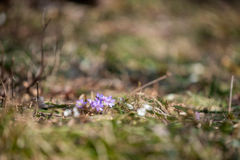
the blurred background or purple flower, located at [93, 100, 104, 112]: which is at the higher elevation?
the blurred background

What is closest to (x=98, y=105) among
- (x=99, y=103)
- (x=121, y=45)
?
(x=99, y=103)

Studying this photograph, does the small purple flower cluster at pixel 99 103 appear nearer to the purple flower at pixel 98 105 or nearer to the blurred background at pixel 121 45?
the purple flower at pixel 98 105

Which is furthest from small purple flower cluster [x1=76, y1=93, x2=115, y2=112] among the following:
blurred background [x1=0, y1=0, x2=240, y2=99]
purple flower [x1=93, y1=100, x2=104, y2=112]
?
blurred background [x1=0, y1=0, x2=240, y2=99]

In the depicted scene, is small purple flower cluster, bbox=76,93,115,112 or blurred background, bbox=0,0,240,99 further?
blurred background, bbox=0,0,240,99

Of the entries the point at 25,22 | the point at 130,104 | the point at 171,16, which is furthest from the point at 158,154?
the point at 171,16

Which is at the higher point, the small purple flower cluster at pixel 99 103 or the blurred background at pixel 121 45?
the blurred background at pixel 121 45

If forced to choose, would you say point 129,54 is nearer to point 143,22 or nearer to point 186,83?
point 186,83

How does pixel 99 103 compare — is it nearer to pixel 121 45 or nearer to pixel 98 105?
pixel 98 105

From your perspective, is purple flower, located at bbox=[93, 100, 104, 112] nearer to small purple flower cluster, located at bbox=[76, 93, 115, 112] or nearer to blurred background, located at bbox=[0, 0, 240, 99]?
small purple flower cluster, located at bbox=[76, 93, 115, 112]

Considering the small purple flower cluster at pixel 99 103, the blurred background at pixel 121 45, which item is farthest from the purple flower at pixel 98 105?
the blurred background at pixel 121 45
